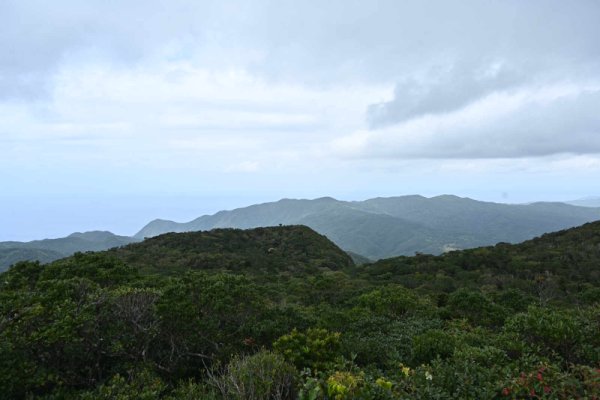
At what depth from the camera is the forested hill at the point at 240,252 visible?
5102 cm

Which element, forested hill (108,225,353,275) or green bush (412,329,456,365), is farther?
forested hill (108,225,353,275)

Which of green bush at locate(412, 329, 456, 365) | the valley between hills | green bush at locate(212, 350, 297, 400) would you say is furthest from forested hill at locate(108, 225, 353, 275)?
green bush at locate(212, 350, 297, 400)

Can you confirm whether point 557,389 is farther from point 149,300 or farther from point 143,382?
point 149,300

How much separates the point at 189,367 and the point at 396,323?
27.0 feet

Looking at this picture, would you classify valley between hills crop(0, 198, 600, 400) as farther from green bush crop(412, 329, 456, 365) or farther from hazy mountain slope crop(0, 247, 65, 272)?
hazy mountain slope crop(0, 247, 65, 272)

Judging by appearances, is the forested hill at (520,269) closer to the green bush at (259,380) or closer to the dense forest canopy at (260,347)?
the dense forest canopy at (260,347)

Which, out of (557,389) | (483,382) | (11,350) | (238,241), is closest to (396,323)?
(483,382)

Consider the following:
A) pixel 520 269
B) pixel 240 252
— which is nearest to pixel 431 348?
pixel 520 269

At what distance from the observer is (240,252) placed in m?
63.9

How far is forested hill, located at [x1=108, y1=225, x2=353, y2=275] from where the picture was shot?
2009 inches

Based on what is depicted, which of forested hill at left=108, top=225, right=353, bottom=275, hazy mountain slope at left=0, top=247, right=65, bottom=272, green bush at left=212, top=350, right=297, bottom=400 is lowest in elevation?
hazy mountain slope at left=0, top=247, right=65, bottom=272

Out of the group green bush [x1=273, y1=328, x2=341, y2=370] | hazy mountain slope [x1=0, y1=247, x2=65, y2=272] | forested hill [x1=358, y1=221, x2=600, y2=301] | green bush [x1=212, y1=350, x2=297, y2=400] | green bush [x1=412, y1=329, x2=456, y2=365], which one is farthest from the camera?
hazy mountain slope [x1=0, y1=247, x2=65, y2=272]

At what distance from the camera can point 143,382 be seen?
848cm

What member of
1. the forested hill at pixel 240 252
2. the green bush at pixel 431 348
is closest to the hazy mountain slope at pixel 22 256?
the forested hill at pixel 240 252
